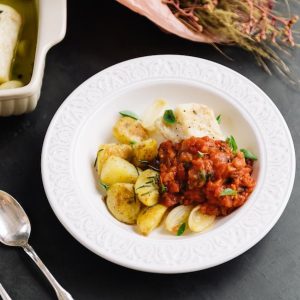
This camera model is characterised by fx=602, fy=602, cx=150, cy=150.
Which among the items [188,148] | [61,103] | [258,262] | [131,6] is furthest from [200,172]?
[131,6]

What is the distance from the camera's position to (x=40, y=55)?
6.82 ft

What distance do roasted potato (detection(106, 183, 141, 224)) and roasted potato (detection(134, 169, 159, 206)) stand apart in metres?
0.03

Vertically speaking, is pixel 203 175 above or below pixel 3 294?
above

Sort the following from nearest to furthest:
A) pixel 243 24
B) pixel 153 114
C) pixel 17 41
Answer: pixel 153 114 < pixel 17 41 < pixel 243 24

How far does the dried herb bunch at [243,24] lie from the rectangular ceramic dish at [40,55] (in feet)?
1.74

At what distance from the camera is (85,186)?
6.59 feet

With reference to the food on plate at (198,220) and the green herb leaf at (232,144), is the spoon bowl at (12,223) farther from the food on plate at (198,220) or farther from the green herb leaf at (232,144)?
the green herb leaf at (232,144)

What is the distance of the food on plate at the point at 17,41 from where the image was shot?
221cm

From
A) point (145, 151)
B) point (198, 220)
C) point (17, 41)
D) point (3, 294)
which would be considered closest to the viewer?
point (3, 294)

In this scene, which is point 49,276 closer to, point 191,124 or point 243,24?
point 191,124

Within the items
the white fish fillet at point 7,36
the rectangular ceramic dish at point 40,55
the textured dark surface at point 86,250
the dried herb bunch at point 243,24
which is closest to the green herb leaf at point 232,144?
the textured dark surface at point 86,250

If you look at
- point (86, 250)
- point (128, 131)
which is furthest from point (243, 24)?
point (86, 250)

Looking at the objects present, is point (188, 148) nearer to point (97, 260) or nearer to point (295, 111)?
point (97, 260)

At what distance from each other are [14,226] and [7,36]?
2.44ft
